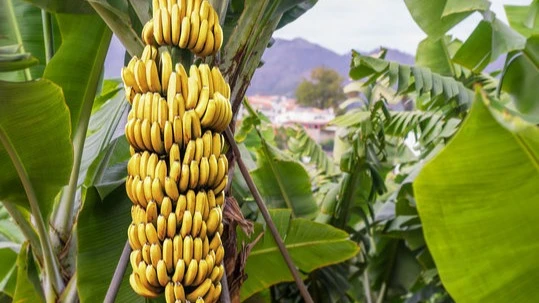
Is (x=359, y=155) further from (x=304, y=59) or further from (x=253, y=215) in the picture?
(x=304, y=59)

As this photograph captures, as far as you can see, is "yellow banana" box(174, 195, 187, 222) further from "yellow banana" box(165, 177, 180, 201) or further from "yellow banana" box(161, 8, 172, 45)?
"yellow banana" box(161, 8, 172, 45)

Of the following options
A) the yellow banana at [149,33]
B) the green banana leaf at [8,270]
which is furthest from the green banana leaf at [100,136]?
the yellow banana at [149,33]

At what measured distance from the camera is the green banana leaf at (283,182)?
140 centimetres

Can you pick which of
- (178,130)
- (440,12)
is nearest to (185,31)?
(178,130)

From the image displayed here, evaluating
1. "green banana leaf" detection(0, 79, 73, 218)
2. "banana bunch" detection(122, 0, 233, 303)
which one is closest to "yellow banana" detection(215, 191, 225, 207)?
"banana bunch" detection(122, 0, 233, 303)

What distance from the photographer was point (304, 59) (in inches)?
442

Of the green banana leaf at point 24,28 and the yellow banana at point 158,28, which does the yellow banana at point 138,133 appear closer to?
the yellow banana at point 158,28

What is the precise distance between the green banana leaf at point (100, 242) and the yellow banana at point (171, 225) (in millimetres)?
343

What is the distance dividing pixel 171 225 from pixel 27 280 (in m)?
0.56

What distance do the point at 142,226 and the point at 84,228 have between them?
0.34 metres

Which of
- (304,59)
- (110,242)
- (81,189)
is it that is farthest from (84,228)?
(304,59)

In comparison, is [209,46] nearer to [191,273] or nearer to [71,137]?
[191,273]

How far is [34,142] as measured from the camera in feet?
2.60

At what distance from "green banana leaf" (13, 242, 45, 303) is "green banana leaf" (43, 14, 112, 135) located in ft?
0.79
